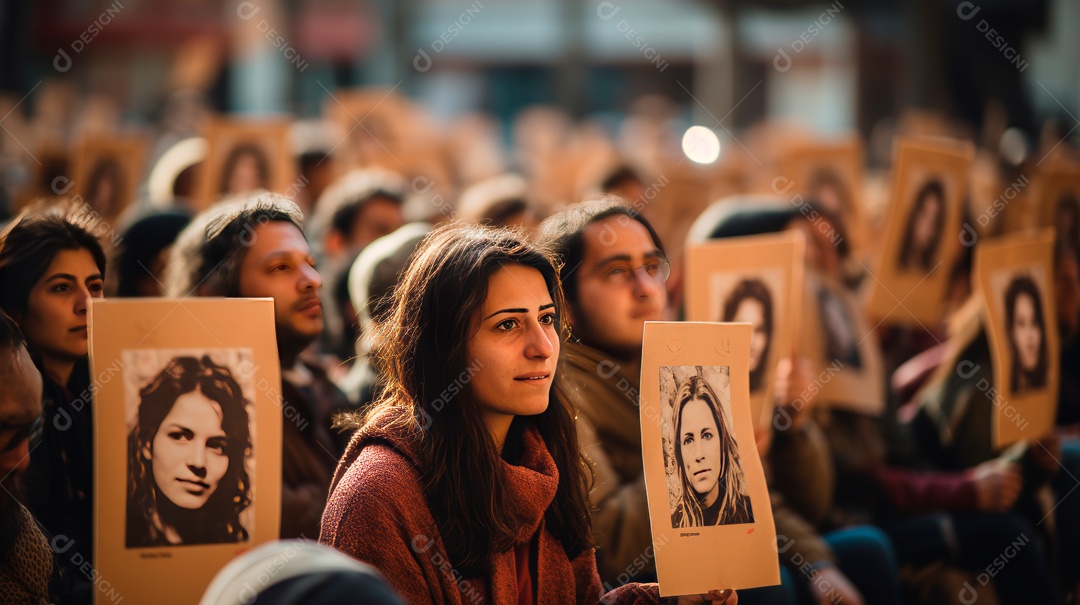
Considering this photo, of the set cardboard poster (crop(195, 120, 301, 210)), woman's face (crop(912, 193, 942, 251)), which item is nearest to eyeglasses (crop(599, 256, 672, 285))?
woman's face (crop(912, 193, 942, 251))

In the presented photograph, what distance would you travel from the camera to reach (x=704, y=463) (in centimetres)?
187

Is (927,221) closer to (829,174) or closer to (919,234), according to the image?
(919,234)

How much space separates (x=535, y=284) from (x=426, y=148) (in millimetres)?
5414

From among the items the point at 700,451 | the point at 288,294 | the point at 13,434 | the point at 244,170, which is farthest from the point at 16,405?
the point at 244,170

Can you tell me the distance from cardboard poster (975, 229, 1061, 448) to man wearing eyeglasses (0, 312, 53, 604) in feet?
7.70

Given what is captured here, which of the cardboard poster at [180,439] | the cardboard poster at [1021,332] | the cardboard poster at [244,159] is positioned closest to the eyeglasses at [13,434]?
the cardboard poster at [180,439]

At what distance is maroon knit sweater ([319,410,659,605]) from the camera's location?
1.68 metres

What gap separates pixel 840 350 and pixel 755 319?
0.83m

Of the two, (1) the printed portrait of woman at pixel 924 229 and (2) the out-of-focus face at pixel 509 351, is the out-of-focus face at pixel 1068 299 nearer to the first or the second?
(1) the printed portrait of woman at pixel 924 229

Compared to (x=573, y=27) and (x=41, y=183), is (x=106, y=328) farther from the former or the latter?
(x=573, y=27)

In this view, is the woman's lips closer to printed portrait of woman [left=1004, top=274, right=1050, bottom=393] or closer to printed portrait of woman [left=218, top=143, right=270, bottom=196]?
printed portrait of woman [left=1004, top=274, right=1050, bottom=393]

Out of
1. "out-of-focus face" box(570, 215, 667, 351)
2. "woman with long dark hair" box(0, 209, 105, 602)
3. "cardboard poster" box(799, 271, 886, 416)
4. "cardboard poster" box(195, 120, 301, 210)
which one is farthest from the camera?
"cardboard poster" box(195, 120, 301, 210)

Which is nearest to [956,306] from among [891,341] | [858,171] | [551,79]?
[891,341]

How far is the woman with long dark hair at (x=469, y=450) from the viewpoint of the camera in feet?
5.62
